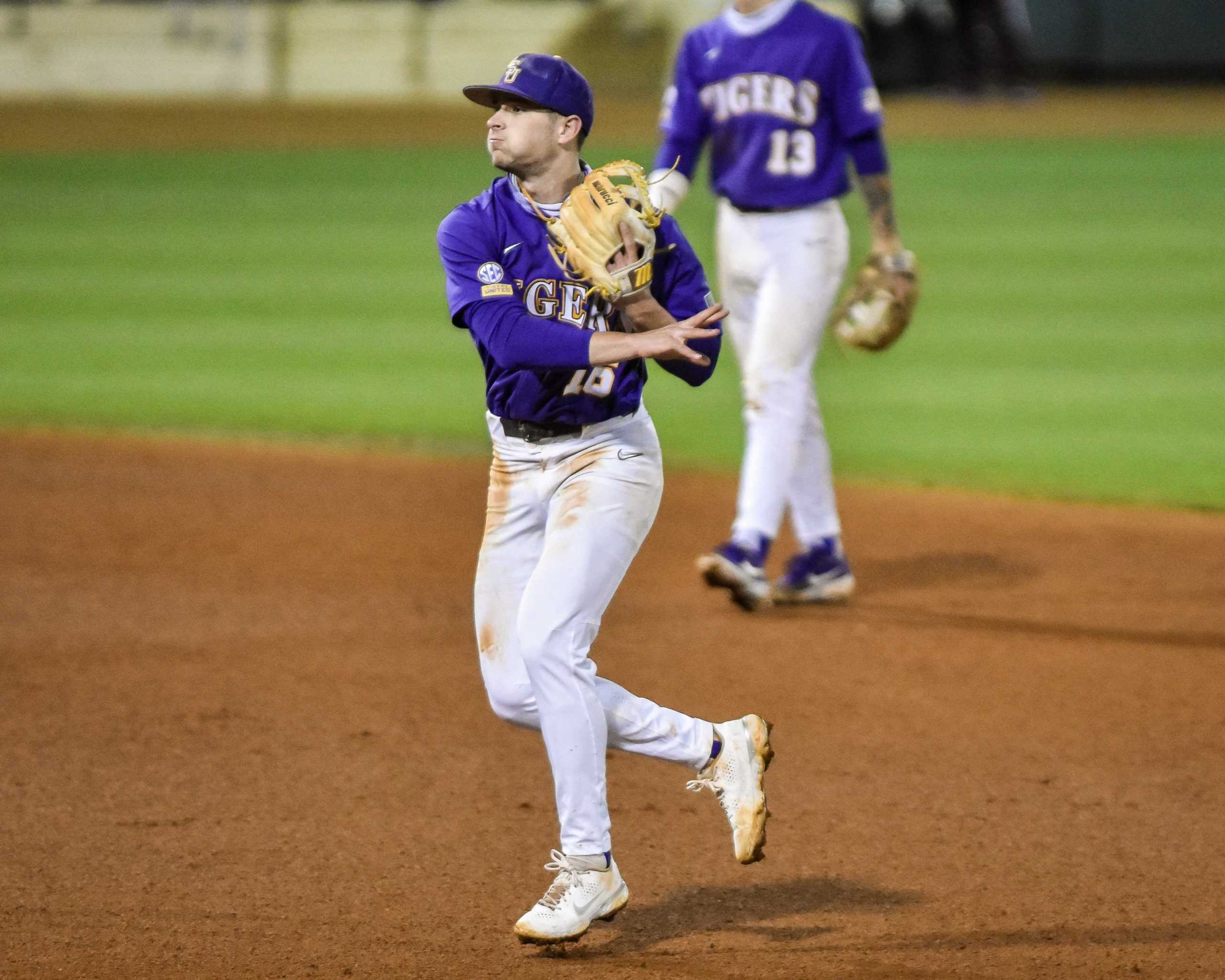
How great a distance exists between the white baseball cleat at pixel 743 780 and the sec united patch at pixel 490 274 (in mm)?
1154

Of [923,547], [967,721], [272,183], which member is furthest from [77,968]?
[272,183]

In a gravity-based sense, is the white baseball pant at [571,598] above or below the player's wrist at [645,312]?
below

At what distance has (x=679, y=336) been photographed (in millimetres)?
3430

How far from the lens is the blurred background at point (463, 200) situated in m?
9.76

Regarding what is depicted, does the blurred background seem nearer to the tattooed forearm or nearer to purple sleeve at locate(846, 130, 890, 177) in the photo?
the tattooed forearm

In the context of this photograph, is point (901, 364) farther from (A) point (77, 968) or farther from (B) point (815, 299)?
(A) point (77, 968)

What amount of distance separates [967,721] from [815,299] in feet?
5.85

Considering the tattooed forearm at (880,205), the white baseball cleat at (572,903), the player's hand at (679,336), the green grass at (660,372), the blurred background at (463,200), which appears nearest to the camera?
the player's hand at (679,336)

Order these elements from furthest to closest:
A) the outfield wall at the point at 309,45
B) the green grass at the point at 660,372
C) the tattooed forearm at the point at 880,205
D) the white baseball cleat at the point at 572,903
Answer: the outfield wall at the point at 309,45 < the green grass at the point at 660,372 < the tattooed forearm at the point at 880,205 < the white baseball cleat at the point at 572,903

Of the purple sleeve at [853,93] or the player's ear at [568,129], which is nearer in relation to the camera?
the player's ear at [568,129]

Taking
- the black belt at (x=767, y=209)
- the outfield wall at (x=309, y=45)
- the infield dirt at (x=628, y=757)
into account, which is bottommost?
the outfield wall at (x=309, y=45)

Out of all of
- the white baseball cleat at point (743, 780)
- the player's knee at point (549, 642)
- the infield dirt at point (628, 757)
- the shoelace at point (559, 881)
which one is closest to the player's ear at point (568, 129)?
the player's knee at point (549, 642)

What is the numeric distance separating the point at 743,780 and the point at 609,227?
1296mm

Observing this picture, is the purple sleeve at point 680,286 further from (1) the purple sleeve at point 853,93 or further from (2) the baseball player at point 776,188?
(1) the purple sleeve at point 853,93
